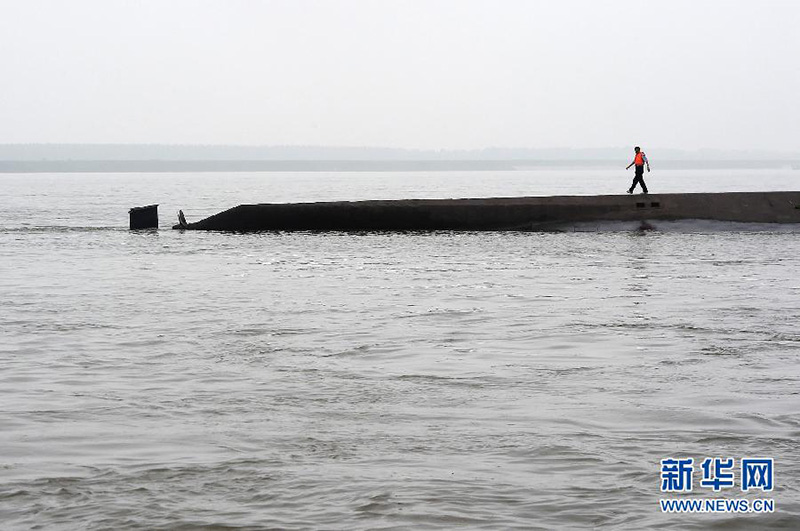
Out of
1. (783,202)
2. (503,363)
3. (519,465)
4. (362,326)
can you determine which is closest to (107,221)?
(783,202)

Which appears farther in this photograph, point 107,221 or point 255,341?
point 107,221

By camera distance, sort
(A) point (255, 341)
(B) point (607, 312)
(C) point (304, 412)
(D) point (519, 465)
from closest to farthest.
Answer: (D) point (519, 465) < (C) point (304, 412) < (A) point (255, 341) < (B) point (607, 312)

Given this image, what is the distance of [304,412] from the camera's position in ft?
30.9

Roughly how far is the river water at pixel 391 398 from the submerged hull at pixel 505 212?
42.8ft

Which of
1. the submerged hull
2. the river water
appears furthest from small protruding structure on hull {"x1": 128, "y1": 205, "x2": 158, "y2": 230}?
the river water

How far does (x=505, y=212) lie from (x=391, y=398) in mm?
26321

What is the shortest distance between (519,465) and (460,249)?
2209 cm

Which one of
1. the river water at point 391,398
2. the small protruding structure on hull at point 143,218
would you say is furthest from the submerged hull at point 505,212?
the river water at point 391,398

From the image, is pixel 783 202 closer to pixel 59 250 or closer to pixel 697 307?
pixel 697 307

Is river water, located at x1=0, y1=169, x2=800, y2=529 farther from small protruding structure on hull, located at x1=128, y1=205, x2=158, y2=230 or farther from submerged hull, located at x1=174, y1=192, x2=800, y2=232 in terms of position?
small protruding structure on hull, located at x1=128, y1=205, x2=158, y2=230

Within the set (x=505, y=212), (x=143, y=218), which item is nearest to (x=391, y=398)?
(x=505, y=212)

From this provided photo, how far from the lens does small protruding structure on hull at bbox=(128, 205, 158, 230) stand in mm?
38906

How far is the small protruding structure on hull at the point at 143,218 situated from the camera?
38906mm

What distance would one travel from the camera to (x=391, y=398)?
1001cm
